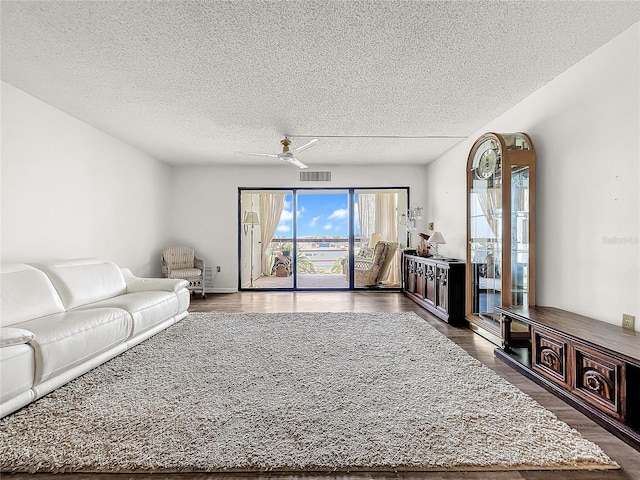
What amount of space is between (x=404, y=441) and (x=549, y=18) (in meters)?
2.80

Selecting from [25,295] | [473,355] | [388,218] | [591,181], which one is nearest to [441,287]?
[473,355]

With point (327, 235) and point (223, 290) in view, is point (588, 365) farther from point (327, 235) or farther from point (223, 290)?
point (223, 290)

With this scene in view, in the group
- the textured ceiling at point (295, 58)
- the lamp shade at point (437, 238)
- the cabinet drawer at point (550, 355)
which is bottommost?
the cabinet drawer at point (550, 355)

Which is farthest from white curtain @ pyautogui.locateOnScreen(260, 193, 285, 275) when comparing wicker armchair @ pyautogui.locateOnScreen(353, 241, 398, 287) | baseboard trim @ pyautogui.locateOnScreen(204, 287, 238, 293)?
wicker armchair @ pyautogui.locateOnScreen(353, 241, 398, 287)

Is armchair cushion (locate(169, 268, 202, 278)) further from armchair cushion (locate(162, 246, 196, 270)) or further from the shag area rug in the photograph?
the shag area rug

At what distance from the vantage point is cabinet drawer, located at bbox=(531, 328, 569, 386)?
2.29m

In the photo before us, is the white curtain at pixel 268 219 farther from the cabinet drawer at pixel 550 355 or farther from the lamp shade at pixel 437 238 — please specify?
the cabinet drawer at pixel 550 355

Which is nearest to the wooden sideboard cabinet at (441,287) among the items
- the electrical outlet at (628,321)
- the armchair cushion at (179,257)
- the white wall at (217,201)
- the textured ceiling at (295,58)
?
the white wall at (217,201)

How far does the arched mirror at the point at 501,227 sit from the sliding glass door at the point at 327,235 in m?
3.08

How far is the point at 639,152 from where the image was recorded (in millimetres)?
2262

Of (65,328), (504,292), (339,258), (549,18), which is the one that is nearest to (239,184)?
(339,258)

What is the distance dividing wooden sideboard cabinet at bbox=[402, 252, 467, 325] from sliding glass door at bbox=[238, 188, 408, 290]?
1372 mm

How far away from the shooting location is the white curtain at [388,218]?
7293mm

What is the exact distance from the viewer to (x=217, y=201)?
6.95 metres
